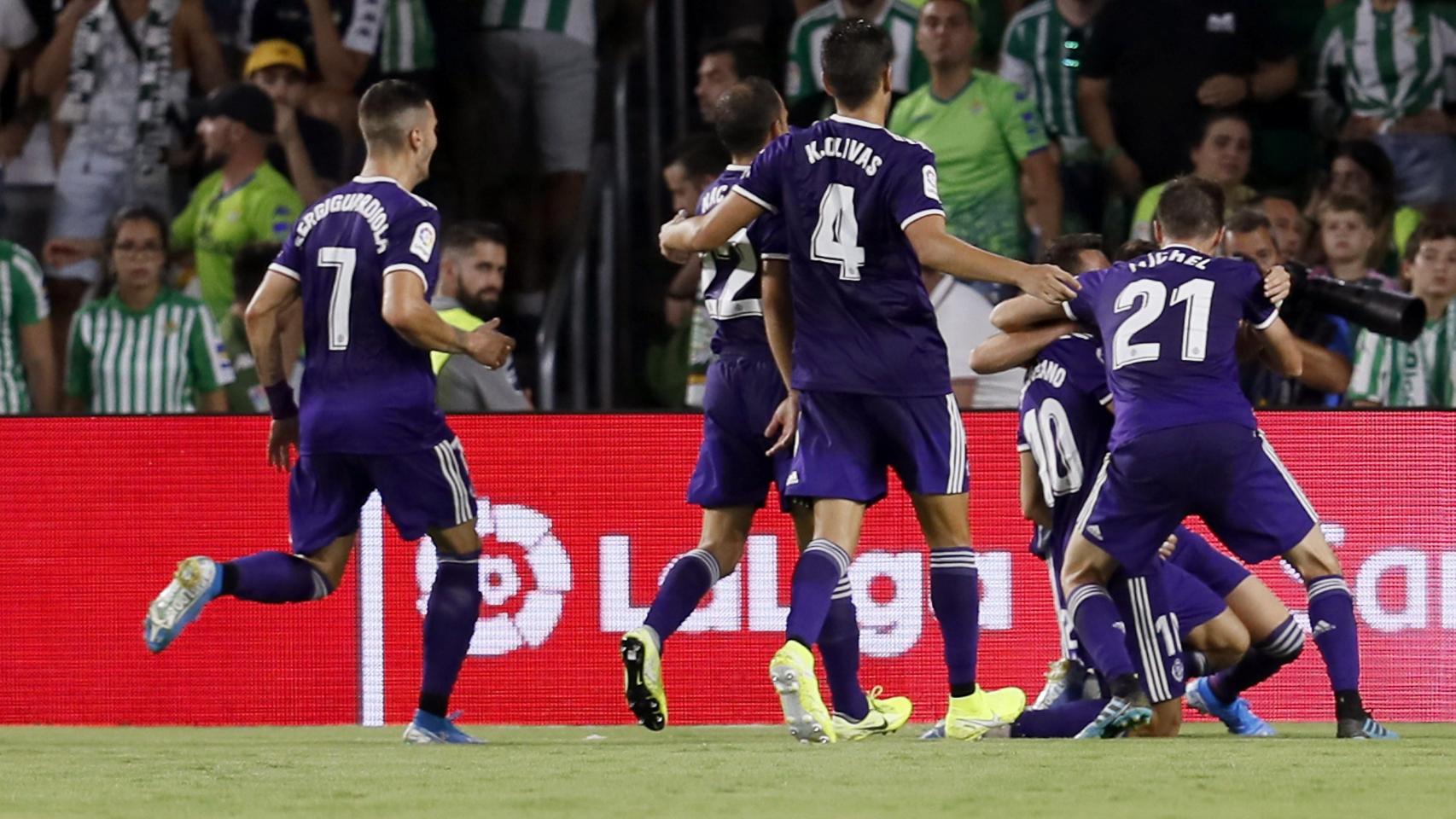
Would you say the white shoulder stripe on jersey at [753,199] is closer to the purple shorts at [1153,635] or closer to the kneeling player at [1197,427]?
the kneeling player at [1197,427]

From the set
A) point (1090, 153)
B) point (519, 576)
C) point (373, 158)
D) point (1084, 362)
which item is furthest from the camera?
point (1090, 153)

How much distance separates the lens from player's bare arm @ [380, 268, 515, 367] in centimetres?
629

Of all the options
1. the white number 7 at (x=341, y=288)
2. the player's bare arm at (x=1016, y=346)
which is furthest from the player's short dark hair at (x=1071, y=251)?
the white number 7 at (x=341, y=288)

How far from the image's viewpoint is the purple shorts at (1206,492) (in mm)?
6520

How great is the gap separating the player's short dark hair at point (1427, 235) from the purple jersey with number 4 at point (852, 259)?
147 inches

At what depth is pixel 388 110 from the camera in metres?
6.55

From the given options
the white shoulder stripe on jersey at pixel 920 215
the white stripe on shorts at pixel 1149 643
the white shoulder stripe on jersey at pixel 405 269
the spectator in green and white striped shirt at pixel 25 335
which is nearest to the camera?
the white shoulder stripe on jersey at pixel 920 215

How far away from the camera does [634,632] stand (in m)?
6.38

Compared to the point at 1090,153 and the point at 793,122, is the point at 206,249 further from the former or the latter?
the point at 1090,153

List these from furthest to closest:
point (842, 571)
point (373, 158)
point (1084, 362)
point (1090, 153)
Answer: point (1090, 153) → point (1084, 362) → point (373, 158) → point (842, 571)

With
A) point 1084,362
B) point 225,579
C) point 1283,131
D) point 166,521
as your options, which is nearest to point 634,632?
point 225,579

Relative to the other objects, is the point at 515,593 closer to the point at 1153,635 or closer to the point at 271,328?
the point at 271,328

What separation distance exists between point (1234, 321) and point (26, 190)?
6192mm

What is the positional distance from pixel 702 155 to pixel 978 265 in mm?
3783
